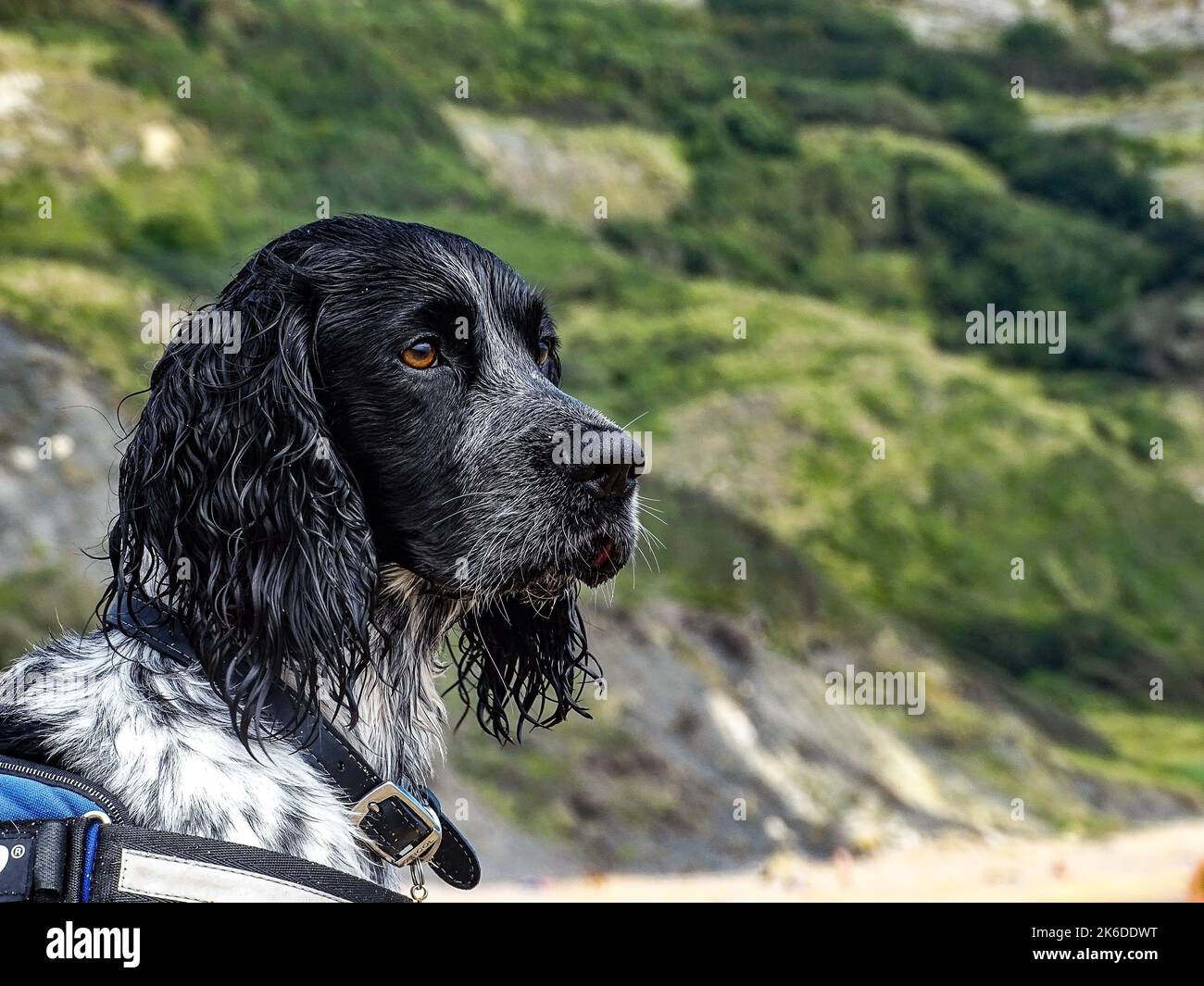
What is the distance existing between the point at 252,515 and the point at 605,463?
2.69ft

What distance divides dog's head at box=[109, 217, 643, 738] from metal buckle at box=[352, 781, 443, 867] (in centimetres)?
22

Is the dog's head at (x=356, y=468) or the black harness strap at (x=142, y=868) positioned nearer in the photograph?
the black harness strap at (x=142, y=868)

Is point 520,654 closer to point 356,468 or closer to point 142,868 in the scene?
point 356,468

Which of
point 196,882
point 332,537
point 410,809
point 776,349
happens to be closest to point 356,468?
point 332,537

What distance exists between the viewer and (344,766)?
3070 millimetres

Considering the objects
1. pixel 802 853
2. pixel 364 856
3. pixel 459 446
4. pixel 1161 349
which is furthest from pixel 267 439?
pixel 1161 349

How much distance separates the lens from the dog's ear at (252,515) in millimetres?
3002

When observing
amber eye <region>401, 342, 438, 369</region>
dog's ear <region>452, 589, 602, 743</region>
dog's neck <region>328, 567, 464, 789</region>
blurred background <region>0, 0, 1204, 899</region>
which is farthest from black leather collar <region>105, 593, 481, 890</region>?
blurred background <region>0, 0, 1204, 899</region>

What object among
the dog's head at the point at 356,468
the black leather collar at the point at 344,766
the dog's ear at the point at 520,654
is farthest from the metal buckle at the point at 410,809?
the dog's ear at the point at 520,654

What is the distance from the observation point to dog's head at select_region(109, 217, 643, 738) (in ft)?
10.0

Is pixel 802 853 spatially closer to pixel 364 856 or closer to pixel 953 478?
pixel 953 478

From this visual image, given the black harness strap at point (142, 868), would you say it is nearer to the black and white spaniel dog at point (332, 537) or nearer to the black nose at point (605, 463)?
the black and white spaniel dog at point (332, 537)

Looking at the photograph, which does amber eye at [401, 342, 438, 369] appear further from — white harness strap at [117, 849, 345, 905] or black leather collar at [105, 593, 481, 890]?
white harness strap at [117, 849, 345, 905]

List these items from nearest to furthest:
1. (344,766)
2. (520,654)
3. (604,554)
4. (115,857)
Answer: (115,857)
(344,766)
(604,554)
(520,654)
